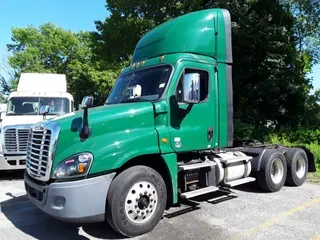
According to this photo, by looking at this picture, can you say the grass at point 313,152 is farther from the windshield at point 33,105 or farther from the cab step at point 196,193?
the windshield at point 33,105

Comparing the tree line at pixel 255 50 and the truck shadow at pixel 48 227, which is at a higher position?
the tree line at pixel 255 50

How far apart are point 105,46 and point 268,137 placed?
34.5ft

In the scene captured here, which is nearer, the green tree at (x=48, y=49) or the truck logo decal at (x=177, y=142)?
the truck logo decal at (x=177, y=142)

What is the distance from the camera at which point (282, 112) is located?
53.5 feet

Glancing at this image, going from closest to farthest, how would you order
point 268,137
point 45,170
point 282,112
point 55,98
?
point 45,170, point 55,98, point 268,137, point 282,112

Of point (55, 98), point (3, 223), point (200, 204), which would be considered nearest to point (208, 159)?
point (200, 204)

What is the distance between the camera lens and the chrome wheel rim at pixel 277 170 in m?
7.17

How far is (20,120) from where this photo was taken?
878cm

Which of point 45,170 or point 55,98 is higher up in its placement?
point 55,98

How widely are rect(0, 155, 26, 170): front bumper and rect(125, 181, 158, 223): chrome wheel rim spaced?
16.5 ft

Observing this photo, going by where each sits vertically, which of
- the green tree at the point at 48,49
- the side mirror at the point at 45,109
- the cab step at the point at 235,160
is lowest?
the cab step at the point at 235,160

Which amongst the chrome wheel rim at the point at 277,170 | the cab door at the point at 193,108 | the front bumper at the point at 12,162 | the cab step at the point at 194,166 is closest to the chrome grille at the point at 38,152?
the cab door at the point at 193,108

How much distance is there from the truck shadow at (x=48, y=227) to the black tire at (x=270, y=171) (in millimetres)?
3695

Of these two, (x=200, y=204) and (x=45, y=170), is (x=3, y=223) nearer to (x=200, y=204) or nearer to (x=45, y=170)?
(x=45, y=170)
